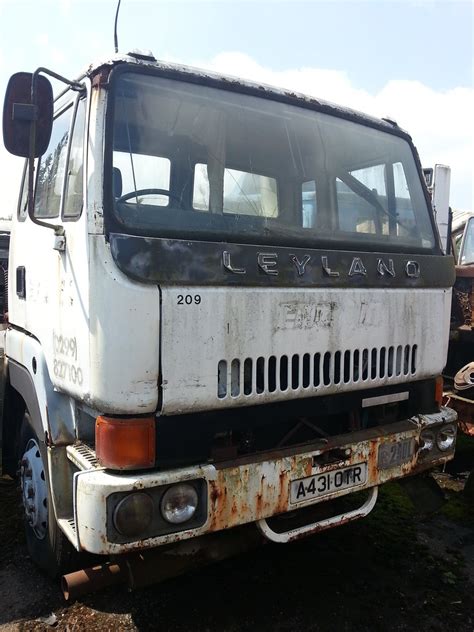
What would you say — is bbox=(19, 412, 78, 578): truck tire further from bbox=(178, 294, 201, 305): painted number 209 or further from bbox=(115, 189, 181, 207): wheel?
bbox=(115, 189, 181, 207): wheel

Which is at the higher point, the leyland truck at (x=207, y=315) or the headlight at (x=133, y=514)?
the leyland truck at (x=207, y=315)

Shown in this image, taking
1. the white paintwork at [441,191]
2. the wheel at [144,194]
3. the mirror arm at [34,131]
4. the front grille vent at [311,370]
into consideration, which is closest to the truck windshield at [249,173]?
the wheel at [144,194]

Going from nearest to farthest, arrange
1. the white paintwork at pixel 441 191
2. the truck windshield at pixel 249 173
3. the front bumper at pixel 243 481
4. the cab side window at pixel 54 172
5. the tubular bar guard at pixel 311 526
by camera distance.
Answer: the front bumper at pixel 243 481 → the truck windshield at pixel 249 173 → the tubular bar guard at pixel 311 526 → the cab side window at pixel 54 172 → the white paintwork at pixel 441 191

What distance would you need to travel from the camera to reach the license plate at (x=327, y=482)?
8.15 ft

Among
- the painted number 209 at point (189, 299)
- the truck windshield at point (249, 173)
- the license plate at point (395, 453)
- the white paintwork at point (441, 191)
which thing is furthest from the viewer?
the white paintwork at point (441, 191)

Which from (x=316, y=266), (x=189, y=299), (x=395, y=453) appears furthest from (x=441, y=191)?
(x=189, y=299)

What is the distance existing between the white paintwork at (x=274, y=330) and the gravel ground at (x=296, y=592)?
111 centimetres

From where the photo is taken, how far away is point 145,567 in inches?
89.4

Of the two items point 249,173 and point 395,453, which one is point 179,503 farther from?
point 249,173

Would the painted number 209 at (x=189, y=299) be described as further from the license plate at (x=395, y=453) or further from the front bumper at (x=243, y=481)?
the license plate at (x=395, y=453)

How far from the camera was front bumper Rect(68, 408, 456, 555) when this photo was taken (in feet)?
6.73

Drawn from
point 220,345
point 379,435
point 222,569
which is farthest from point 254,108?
point 222,569

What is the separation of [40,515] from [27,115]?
6.21 ft

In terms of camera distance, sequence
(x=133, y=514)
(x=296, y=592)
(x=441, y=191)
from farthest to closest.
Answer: (x=441, y=191), (x=296, y=592), (x=133, y=514)
